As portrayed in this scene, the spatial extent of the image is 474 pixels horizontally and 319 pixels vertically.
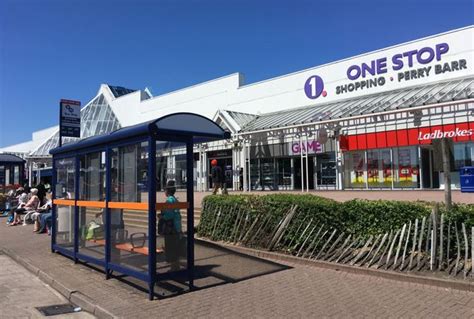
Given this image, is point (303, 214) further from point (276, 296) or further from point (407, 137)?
point (407, 137)

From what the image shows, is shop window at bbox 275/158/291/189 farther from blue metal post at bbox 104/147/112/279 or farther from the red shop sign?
blue metal post at bbox 104/147/112/279

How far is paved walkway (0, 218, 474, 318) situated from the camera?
18.1ft

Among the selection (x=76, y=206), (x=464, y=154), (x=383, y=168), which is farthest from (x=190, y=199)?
(x=383, y=168)

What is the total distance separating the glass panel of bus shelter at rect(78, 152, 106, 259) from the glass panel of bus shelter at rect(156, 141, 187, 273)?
1.56 meters

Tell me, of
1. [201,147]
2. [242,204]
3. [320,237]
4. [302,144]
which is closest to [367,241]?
[320,237]

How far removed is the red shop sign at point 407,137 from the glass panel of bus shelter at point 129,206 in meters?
16.0

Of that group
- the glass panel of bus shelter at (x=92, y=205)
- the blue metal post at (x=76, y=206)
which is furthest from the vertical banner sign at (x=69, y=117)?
the glass panel of bus shelter at (x=92, y=205)

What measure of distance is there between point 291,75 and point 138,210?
21904 millimetres

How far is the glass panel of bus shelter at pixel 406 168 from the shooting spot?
816 inches

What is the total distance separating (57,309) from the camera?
6301 mm

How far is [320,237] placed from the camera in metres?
8.45

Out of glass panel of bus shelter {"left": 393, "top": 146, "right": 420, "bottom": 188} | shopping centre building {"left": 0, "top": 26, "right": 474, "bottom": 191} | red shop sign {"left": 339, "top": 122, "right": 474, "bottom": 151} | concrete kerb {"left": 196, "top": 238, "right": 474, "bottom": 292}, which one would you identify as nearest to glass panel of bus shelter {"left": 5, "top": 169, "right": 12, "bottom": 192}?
shopping centre building {"left": 0, "top": 26, "right": 474, "bottom": 191}

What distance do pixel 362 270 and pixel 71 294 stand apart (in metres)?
4.82

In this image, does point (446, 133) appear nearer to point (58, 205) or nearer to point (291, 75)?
point (291, 75)
